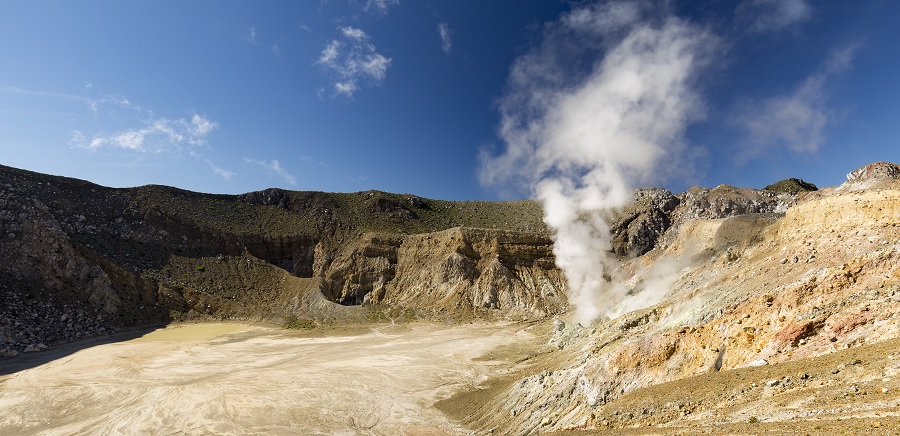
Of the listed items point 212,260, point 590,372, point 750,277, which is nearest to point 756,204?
point 750,277

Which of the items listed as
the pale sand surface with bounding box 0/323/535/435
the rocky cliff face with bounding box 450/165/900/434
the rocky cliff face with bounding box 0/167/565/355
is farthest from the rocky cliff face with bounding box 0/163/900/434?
the pale sand surface with bounding box 0/323/535/435

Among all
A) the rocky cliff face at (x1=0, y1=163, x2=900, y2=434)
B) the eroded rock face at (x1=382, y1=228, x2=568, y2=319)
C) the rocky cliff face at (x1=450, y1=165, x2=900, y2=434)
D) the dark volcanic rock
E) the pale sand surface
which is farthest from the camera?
the dark volcanic rock

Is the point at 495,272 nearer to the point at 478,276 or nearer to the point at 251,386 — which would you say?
the point at 478,276

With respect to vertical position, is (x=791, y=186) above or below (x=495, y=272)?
above

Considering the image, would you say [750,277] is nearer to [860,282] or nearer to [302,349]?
[860,282]

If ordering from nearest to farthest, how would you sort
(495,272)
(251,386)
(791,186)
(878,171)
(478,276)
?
(251,386) < (878,171) < (495,272) < (478,276) < (791,186)

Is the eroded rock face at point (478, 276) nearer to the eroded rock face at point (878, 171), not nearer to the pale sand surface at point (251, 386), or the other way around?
the pale sand surface at point (251, 386)

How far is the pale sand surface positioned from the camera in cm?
2142

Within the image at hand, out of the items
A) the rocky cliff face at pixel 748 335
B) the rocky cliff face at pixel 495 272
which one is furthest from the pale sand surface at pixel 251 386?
the rocky cliff face at pixel 495 272

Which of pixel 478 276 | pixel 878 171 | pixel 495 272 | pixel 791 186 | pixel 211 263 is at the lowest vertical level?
pixel 211 263

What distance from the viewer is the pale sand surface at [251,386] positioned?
21.4 metres

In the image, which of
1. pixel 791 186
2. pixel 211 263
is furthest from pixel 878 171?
pixel 211 263

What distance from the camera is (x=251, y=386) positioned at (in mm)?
26734

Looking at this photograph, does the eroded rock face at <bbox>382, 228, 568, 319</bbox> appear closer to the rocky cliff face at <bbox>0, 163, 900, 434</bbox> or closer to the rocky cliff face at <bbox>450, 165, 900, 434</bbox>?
the rocky cliff face at <bbox>0, 163, 900, 434</bbox>
